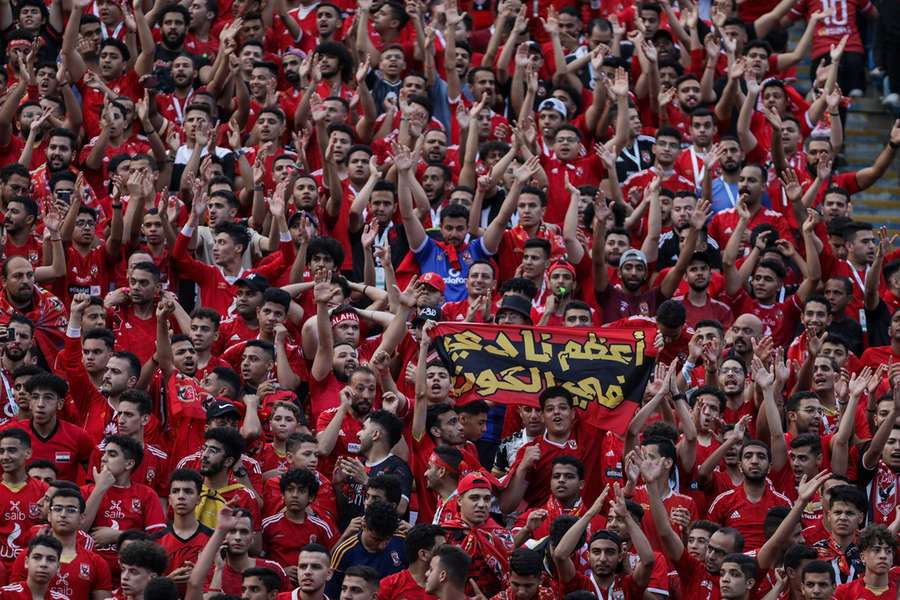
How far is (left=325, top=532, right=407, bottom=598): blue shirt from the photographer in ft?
39.2

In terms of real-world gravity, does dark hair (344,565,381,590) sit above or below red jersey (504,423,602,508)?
above

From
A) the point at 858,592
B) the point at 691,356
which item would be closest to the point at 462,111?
the point at 691,356

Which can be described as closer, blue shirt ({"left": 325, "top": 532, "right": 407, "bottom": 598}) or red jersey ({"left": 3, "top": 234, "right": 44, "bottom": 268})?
blue shirt ({"left": 325, "top": 532, "right": 407, "bottom": 598})

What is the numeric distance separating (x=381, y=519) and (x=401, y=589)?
408 mm

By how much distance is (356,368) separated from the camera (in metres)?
13.5

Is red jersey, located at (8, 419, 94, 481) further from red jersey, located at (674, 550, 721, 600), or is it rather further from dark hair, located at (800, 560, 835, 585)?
dark hair, located at (800, 560, 835, 585)

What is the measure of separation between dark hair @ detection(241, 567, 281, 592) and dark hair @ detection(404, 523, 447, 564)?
0.76 m

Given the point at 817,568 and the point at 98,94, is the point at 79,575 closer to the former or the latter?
the point at 817,568

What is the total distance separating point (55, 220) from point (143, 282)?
82cm

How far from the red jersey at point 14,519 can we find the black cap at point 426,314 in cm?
308

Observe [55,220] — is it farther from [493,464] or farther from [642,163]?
[642,163]

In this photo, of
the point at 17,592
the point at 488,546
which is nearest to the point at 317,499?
the point at 488,546

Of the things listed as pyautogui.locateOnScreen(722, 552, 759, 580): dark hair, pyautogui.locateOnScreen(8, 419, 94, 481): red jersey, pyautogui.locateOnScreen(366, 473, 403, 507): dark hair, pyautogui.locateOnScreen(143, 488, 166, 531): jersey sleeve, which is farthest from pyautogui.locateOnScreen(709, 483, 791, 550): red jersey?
pyautogui.locateOnScreen(8, 419, 94, 481): red jersey

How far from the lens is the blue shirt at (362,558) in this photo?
39.2ft
